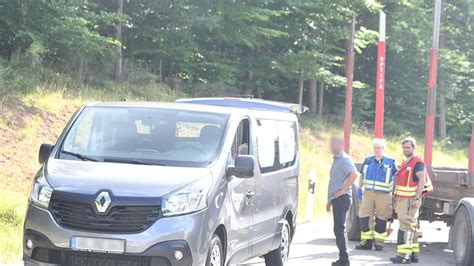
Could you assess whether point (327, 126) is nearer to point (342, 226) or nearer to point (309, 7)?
point (309, 7)

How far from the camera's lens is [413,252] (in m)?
11.5

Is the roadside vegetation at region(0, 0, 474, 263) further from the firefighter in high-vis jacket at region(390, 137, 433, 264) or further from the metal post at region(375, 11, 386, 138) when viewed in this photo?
the firefighter in high-vis jacket at region(390, 137, 433, 264)

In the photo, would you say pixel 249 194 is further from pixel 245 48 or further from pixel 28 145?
pixel 245 48

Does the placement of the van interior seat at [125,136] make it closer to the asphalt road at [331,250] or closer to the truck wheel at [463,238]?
the asphalt road at [331,250]

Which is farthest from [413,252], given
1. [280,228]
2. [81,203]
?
[81,203]

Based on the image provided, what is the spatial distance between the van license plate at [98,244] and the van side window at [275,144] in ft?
8.17

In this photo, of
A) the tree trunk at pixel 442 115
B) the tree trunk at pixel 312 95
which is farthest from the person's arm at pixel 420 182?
the tree trunk at pixel 442 115

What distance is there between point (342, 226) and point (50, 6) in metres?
13.8

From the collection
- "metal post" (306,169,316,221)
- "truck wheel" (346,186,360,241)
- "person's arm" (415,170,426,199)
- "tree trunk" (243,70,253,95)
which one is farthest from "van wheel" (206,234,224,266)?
"tree trunk" (243,70,253,95)

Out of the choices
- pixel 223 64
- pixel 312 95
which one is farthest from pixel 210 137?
pixel 312 95

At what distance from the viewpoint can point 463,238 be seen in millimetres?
10820

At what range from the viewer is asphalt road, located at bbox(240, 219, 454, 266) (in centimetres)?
1127

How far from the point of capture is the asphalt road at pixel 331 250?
37.0 ft

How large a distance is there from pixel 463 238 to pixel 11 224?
6.31 m
